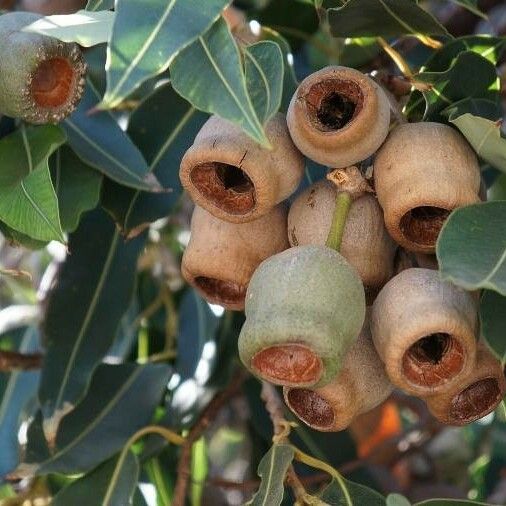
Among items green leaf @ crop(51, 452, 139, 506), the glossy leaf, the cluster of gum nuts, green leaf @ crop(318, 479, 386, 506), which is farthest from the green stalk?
the glossy leaf

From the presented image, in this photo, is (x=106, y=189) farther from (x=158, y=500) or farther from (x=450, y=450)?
(x=450, y=450)

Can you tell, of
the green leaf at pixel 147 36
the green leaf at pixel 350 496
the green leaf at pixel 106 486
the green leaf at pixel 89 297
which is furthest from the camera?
the green leaf at pixel 89 297

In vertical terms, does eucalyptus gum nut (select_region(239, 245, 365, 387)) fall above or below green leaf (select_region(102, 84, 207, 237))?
above

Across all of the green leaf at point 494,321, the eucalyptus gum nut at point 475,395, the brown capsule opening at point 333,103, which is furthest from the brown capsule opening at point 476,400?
the brown capsule opening at point 333,103

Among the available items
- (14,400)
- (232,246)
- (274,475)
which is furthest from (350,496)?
(14,400)

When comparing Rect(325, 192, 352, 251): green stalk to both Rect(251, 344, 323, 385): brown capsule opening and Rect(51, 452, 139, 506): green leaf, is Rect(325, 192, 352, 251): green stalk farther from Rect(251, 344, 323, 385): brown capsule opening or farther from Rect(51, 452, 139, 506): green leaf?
Rect(51, 452, 139, 506): green leaf

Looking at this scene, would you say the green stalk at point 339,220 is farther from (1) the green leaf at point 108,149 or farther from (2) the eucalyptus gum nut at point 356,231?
(1) the green leaf at point 108,149
